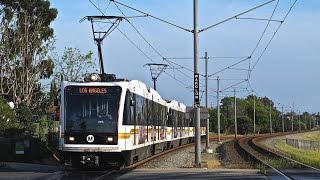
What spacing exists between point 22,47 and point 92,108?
109 ft

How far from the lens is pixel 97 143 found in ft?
70.4

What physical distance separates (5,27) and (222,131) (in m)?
84.0

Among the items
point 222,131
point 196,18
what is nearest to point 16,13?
point 196,18

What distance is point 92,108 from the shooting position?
21.8 meters

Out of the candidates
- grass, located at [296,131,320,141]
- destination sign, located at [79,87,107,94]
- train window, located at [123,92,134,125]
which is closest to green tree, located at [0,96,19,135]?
destination sign, located at [79,87,107,94]

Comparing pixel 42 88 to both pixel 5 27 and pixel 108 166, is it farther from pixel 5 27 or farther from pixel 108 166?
pixel 108 166

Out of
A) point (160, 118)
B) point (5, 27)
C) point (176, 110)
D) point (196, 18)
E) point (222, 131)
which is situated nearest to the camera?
point (196, 18)

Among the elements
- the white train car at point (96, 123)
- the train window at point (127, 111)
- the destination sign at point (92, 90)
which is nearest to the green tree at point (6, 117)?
the white train car at point (96, 123)

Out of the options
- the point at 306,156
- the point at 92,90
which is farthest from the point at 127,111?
the point at 306,156

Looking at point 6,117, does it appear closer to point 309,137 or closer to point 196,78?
point 196,78

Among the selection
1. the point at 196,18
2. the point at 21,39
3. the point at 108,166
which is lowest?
the point at 108,166

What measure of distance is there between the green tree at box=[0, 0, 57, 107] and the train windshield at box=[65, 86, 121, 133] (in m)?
31.0

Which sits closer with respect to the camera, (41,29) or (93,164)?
(93,164)

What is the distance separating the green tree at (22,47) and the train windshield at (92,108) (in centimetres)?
3096
